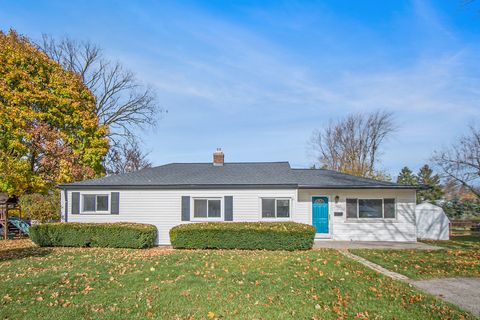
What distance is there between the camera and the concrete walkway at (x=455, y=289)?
6.12m

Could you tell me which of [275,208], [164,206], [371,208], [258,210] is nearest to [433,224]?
[371,208]

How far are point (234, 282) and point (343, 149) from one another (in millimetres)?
32470

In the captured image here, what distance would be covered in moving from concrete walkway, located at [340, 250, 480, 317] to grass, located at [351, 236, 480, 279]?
1.24ft

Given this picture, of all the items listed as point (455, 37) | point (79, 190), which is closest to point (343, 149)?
point (455, 37)

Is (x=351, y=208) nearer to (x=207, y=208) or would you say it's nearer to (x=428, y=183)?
(x=207, y=208)

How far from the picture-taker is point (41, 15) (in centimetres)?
1448

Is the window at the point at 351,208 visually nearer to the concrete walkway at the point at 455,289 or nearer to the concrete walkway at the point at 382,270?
the concrete walkway at the point at 382,270

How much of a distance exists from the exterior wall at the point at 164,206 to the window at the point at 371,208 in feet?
9.54

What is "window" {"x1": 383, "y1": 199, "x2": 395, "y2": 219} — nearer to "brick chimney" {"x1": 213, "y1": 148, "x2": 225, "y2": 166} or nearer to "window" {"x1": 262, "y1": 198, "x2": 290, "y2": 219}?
"window" {"x1": 262, "y1": 198, "x2": 290, "y2": 219}

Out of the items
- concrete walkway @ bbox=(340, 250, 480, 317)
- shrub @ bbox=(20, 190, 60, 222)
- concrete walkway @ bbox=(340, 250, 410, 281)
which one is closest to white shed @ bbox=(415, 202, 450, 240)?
concrete walkway @ bbox=(340, 250, 410, 281)

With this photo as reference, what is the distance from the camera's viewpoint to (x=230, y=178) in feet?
54.9

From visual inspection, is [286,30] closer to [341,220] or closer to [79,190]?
[341,220]

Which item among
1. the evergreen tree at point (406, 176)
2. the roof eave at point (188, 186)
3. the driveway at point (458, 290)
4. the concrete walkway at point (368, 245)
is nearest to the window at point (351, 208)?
the concrete walkway at point (368, 245)

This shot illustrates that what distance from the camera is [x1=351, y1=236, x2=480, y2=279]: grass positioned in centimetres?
874
